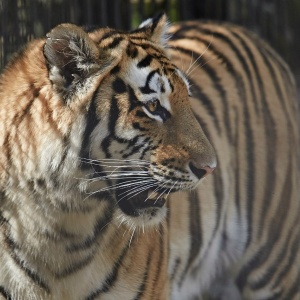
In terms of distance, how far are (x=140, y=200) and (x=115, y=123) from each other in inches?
11.5

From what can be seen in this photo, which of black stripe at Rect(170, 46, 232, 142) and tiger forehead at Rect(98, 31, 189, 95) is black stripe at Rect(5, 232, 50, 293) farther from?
black stripe at Rect(170, 46, 232, 142)

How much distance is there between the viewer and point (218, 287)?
4.01 meters

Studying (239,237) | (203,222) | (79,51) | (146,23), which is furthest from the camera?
(239,237)

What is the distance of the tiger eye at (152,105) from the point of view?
273 centimetres

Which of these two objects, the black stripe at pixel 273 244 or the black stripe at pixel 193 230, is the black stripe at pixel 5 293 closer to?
the black stripe at pixel 193 230

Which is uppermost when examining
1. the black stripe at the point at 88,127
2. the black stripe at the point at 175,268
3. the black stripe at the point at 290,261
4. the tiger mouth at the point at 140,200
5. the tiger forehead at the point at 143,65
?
the tiger forehead at the point at 143,65

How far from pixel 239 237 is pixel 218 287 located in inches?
12.1

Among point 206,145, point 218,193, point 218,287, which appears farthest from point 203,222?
point 206,145

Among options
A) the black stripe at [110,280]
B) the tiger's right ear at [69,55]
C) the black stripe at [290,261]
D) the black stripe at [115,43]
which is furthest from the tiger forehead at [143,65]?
the black stripe at [290,261]

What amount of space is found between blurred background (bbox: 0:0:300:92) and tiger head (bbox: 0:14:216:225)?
3.33 ft

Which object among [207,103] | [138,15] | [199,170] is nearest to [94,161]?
[199,170]

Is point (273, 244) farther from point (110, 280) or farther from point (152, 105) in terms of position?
point (152, 105)

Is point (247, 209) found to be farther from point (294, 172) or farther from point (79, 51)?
point (79, 51)

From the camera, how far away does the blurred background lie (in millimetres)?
4043
